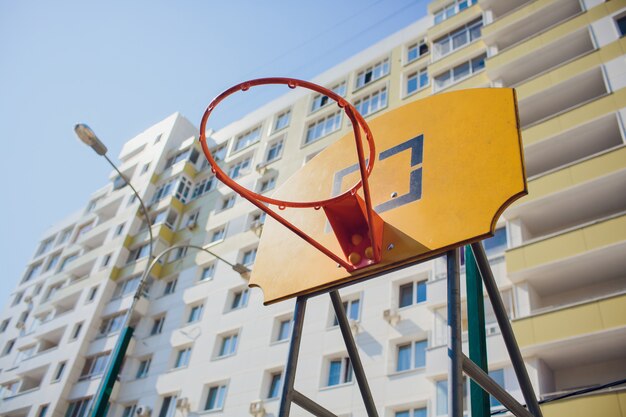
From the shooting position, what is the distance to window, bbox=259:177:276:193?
26.7 metres

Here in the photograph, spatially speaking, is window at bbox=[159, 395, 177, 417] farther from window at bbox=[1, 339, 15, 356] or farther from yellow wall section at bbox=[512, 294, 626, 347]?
window at bbox=[1, 339, 15, 356]

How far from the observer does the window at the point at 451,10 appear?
992 inches

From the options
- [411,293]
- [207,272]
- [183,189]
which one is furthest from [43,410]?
[411,293]

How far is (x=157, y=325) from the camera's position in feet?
84.6

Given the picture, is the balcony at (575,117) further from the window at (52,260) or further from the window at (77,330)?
the window at (52,260)

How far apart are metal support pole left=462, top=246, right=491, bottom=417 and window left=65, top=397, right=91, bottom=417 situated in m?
22.7

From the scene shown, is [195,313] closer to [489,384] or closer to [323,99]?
[323,99]

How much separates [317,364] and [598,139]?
37.6 feet

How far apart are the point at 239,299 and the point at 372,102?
37.3ft

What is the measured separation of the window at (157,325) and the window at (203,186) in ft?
27.3

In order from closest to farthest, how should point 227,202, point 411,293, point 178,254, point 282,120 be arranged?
point 411,293 < point 178,254 < point 227,202 < point 282,120

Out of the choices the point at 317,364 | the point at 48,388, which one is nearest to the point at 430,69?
the point at 317,364

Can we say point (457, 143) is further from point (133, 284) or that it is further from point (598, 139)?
point (133, 284)

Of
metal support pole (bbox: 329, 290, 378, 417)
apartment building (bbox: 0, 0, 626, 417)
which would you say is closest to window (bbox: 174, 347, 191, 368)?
apartment building (bbox: 0, 0, 626, 417)
